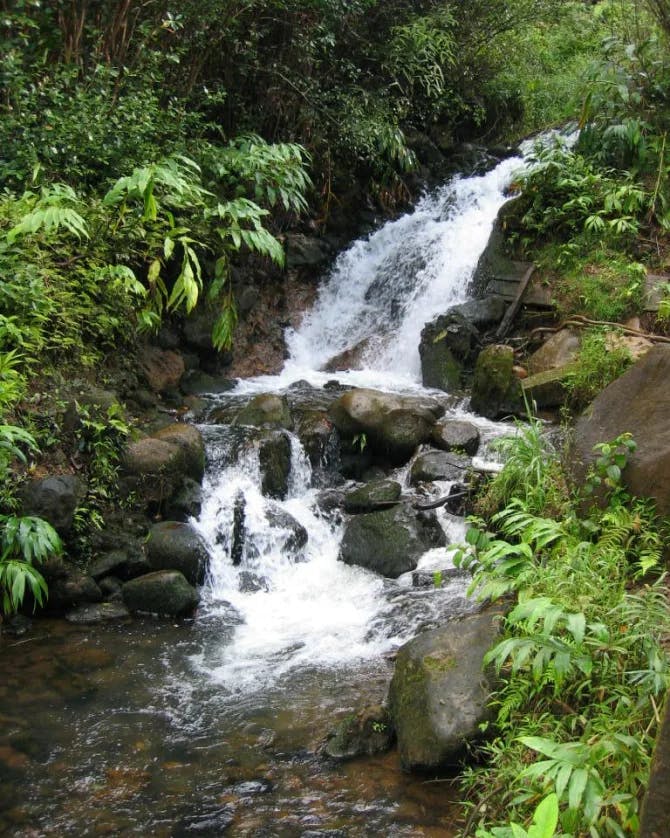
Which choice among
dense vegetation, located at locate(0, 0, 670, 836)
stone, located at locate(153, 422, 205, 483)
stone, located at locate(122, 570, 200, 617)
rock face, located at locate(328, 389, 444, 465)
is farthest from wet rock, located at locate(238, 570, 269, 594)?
rock face, located at locate(328, 389, 444, 465)

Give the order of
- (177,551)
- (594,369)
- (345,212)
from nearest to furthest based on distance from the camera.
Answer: (177,551) → (594,369) → (345,212)

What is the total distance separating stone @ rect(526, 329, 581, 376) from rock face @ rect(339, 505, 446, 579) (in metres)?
2.75

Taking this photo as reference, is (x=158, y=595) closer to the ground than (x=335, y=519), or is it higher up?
closer to the ground

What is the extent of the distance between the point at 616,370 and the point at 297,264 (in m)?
5.62

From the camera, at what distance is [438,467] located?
7.28 meters

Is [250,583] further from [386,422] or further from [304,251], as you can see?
[304,251]

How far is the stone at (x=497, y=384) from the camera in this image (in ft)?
27.4

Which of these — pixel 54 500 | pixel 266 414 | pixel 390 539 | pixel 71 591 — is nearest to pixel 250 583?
pixel 390 539

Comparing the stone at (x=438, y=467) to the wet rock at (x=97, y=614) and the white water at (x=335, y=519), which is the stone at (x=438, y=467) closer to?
the white water at (x=335, y=519)

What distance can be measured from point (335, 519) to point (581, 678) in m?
3.91

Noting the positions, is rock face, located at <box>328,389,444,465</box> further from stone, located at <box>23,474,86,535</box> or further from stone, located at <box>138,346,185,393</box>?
stone, located at <box>23,474,86,535</box>

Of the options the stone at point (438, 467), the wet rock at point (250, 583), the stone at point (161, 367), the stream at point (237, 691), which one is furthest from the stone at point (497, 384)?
the stone at point (161, 367)

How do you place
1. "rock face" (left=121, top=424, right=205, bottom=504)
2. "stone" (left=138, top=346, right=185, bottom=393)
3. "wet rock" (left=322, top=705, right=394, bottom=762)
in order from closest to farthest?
"wet rock" (left=322, top=705, right=394, bottom=762) < "rock face" (left=121, top=424, right=205, bottom=504) < "stone" (left=138, top=346, right=185, bottom=393)

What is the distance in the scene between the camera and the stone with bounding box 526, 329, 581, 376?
832 centimetres
